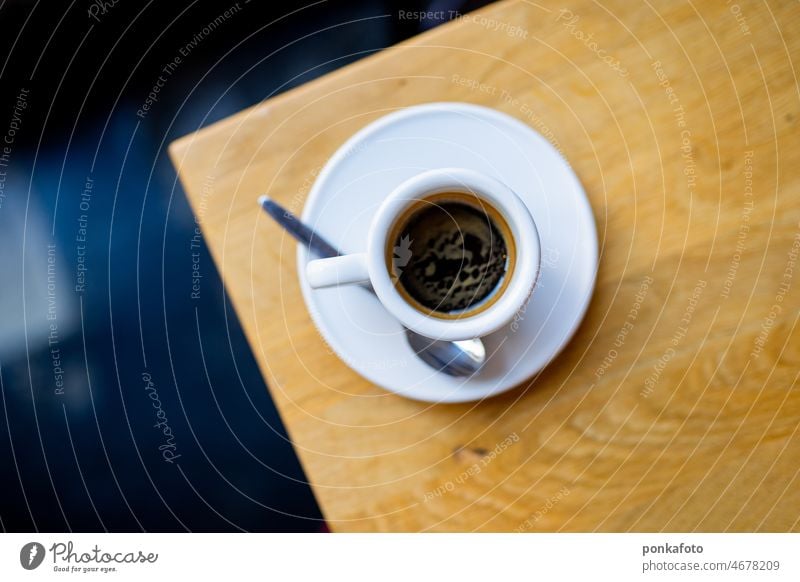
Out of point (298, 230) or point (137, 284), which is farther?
point (137, 284)

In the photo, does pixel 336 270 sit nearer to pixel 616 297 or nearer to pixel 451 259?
pixel 451 259

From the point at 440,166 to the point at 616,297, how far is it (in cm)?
14

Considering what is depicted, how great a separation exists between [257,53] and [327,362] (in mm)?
366

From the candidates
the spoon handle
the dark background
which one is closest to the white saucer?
the spoon handle

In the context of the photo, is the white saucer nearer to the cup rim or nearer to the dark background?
the cup rim

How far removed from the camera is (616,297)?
40 cm

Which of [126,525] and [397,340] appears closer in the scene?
[397,340]

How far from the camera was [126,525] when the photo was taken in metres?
0.66

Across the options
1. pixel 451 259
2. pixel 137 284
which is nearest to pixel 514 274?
pixel 451 259

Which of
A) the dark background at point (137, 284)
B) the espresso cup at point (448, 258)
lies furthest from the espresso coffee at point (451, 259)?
the dark background at point (137, 284)

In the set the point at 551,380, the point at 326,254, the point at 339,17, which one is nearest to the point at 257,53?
the point at 339,17
